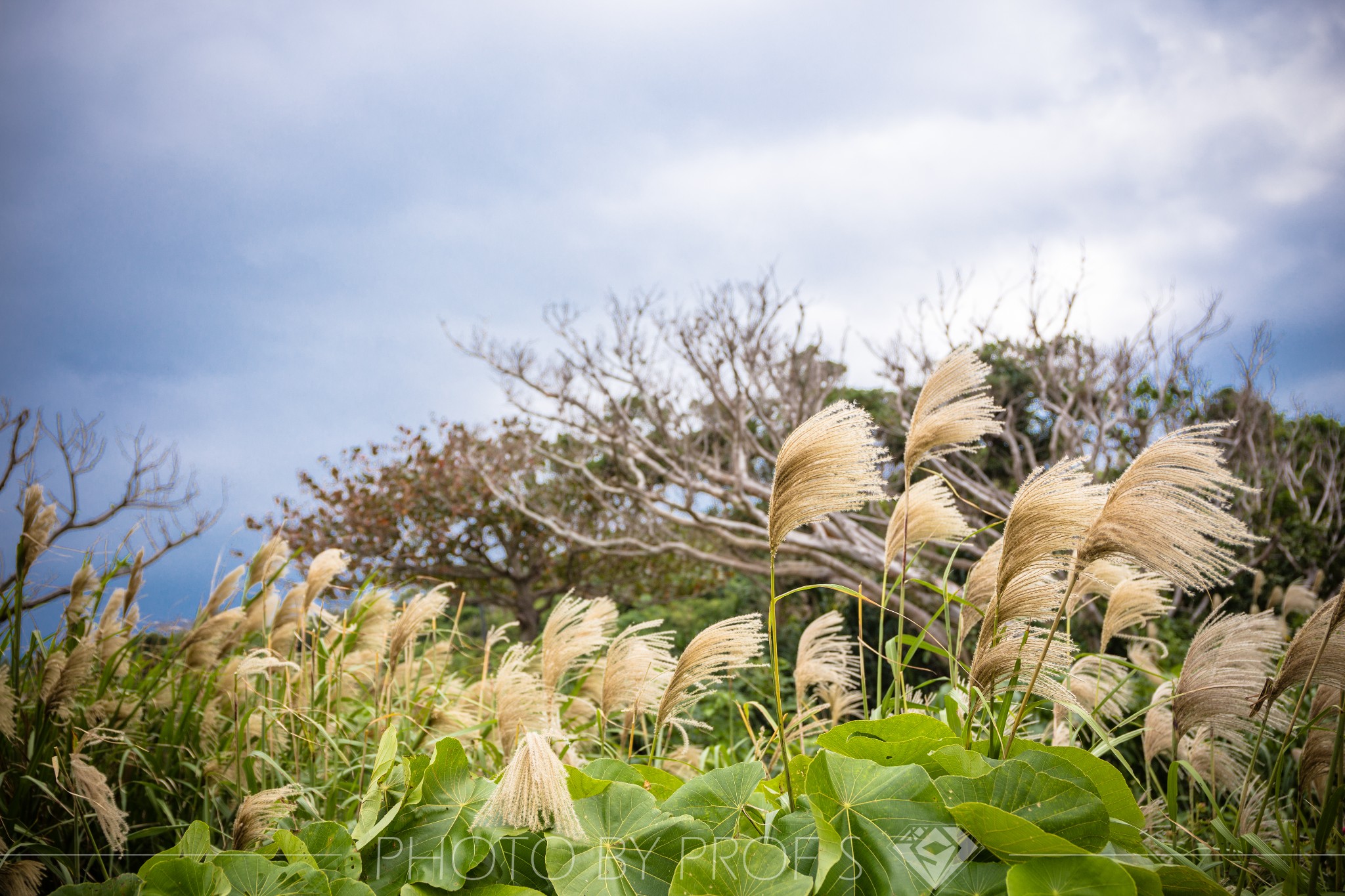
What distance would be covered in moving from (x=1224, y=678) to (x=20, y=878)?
8.67 feet

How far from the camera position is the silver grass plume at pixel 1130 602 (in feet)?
5.28

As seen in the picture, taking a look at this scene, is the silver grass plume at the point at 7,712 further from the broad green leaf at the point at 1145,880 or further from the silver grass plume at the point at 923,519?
the broad green leaf at the point at 1145,880

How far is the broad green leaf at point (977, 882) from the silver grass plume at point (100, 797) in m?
1.87

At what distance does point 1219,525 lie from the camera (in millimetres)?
995

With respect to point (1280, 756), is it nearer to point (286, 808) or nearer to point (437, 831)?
point (437, 831)

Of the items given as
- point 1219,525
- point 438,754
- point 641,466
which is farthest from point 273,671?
point 641,466

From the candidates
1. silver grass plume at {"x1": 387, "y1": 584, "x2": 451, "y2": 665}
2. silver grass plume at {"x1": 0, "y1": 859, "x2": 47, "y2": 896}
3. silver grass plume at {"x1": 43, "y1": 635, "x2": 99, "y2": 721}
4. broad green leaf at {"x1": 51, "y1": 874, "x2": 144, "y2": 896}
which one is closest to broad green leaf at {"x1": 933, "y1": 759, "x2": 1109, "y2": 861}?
broad green leaf at {"x1": 51, "y1": 874, "x2": 144, "y2": 896}

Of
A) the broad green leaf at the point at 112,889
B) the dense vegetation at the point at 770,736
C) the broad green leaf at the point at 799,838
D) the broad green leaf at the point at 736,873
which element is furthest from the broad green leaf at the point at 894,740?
the broad green leaf at the point at 112,889

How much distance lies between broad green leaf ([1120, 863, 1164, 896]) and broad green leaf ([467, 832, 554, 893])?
0.77m

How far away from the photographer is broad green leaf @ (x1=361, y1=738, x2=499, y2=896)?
1.03m

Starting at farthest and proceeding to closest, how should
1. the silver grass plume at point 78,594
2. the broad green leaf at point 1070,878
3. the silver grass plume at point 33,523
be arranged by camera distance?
the silver grass plume at point 78,594 < the silver grass plume at point 33,523 < the broad green leaf at point 1070,878

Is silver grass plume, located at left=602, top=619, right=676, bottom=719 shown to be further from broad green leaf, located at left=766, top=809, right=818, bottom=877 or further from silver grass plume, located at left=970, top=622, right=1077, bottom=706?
silver grass plume, located at left=970, top=622, right=1077, bottom=706

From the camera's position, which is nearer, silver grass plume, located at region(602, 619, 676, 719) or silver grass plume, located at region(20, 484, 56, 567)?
silver grass plume, located at region(602, 619, 676, 719)

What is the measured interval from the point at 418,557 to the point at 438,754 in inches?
374
